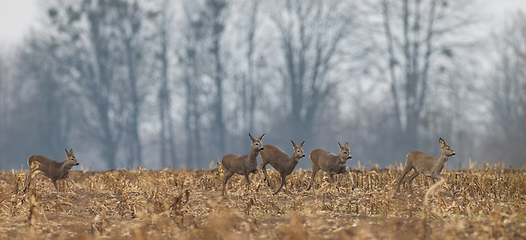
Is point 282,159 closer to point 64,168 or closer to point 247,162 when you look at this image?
point 247,162

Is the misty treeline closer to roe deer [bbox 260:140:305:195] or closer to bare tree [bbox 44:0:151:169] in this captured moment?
bare tree [bbox 44:0:151:169]

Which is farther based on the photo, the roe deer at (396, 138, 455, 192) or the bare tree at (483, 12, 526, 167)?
the bare tree at (483, 12, 526, 167)

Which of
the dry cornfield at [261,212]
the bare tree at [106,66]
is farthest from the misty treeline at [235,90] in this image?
the dry cornfield at [261,212]

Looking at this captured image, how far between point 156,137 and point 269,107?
9845 millimetres

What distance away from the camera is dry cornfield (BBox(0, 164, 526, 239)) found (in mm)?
5875

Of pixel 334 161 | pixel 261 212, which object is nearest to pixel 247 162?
pixel 334 161

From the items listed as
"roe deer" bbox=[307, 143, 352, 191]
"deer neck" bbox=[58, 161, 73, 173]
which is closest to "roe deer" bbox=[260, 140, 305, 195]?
"roe deer" bbox=[307, 143, 352, 191]

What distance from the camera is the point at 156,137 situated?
40.8m

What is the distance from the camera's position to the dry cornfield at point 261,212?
588 cm

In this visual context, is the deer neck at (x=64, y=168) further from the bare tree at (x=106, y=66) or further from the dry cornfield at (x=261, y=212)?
the bare tree at (x=106, y=66)

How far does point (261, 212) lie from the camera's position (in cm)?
791

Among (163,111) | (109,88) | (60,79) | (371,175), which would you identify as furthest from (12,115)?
(371,175)

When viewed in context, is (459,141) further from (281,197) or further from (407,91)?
(281,197)

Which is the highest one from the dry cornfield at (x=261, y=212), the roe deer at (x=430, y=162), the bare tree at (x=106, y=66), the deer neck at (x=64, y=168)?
the bare tree at (x=106, y=66)
